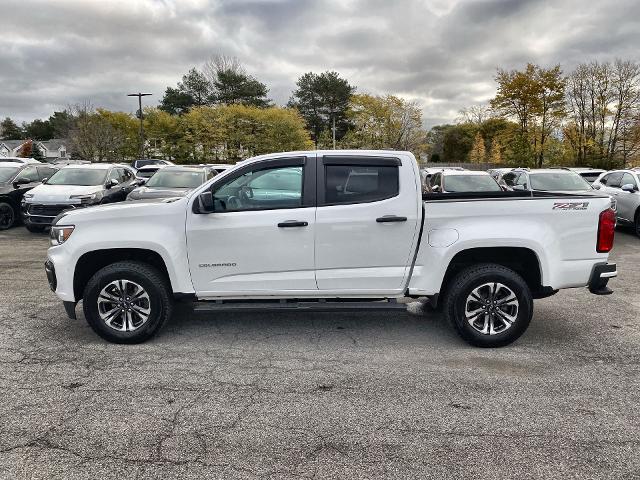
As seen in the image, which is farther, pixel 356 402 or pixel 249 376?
pixel 249 376

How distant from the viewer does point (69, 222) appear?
4.34 meters

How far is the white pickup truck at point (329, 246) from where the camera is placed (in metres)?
4.18

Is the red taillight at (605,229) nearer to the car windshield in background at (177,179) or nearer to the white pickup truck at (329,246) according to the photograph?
the white pickup truck at (329,246)

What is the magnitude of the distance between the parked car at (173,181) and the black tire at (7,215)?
3.64 meters

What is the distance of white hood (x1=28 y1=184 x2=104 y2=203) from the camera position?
10.4 m

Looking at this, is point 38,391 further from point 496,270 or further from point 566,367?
point 566,367

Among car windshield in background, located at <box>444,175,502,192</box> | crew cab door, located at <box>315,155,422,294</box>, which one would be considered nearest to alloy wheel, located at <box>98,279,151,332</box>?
crew cab door, located at <box>315,155,422,294</box>

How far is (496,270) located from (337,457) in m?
2.42

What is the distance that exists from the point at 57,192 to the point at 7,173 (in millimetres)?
3162

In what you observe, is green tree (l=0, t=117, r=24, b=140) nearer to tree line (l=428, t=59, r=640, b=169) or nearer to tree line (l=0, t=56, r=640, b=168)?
tree line (l=0, t=56, r=640, b=168)

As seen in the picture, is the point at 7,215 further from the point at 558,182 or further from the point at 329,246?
the point at 558,182

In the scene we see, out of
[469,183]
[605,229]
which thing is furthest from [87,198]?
[605,229]

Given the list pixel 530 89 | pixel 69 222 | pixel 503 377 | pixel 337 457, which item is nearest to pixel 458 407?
pixel 503 377

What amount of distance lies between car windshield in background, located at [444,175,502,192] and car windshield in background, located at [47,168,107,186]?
8.97 metres
